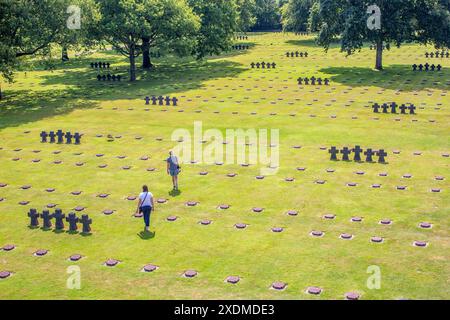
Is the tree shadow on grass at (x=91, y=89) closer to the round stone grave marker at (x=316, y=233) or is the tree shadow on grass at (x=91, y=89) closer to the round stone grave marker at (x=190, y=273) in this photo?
the round stone grave marker at (x=190, y=273)

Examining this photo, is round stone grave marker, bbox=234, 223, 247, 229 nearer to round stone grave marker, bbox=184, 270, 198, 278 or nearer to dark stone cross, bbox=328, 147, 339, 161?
round stone grave marker, bbox=184, 270, 198, 278

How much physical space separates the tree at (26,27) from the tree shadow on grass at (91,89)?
3.53 meters

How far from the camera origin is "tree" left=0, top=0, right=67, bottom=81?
43.8 m

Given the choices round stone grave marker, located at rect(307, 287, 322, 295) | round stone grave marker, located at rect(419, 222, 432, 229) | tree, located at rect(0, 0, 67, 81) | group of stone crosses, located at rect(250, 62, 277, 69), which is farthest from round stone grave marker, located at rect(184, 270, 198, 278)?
group of stone crosses, located at rect(250, 62, 277, 69)

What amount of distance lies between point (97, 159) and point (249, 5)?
229 ft

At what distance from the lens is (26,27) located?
4488 centimetres

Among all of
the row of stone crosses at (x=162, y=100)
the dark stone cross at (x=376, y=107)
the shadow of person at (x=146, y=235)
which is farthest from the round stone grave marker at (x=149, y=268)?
the row of stone crosses at (x=162, y=100)

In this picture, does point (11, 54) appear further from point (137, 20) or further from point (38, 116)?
point (137, 20)

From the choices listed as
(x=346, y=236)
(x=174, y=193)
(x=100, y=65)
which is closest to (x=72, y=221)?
(x=174, y=193)

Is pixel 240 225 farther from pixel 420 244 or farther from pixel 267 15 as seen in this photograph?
pixel 267 15

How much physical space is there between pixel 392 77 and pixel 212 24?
2105 cm

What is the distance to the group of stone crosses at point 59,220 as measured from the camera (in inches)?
810

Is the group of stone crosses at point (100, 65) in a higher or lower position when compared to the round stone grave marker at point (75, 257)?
higher

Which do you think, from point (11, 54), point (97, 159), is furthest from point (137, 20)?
point (97, 159)
